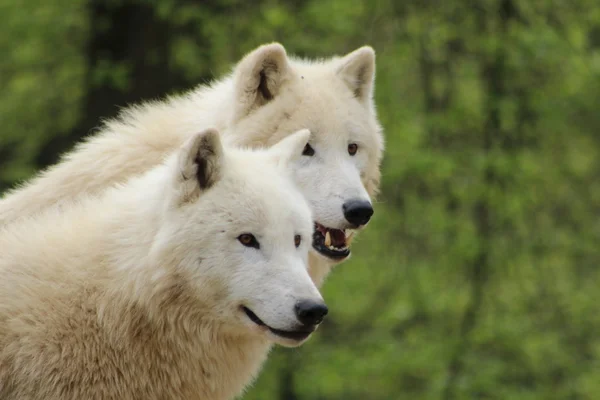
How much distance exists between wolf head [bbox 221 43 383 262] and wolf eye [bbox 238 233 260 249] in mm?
1253

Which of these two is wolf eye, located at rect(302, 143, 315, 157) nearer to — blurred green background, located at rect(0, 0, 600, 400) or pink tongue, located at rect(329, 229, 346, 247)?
pink tongue, located at rect(329, 229, 346, 247)

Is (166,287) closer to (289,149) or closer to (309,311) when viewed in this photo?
(309,311)

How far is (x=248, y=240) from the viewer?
4.93 m

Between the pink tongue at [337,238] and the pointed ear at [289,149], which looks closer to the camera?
the pointed ear at [289,149]

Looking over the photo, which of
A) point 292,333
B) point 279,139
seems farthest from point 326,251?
point 292,333

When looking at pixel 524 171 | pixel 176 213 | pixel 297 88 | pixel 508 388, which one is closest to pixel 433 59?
pixel 524 171

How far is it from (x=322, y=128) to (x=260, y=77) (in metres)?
0.55

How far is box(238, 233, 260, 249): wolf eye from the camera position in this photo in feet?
16.1

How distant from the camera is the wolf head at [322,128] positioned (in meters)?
6.16

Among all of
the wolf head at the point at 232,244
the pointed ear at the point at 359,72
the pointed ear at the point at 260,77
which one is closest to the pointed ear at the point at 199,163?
the wolf head at the point at 232,244

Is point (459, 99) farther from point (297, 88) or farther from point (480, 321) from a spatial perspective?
point (297, 88)

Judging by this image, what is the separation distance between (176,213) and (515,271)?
31.9 feet

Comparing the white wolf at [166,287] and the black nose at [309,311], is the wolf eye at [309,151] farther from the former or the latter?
the black nose at [309,311]

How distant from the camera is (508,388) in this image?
44.3 feet
